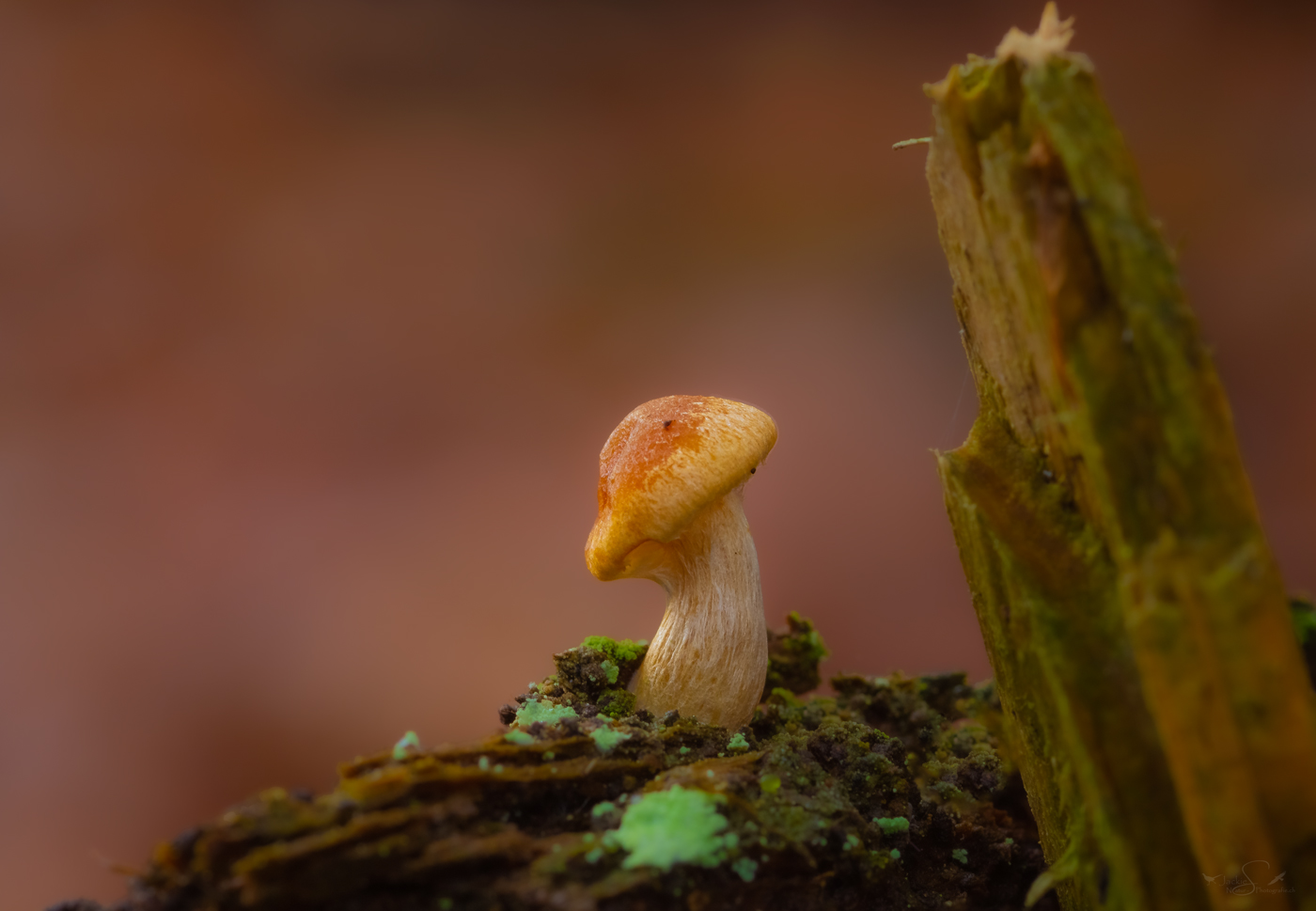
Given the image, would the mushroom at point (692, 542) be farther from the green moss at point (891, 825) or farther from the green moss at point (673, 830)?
the green moss at point (673, 830)

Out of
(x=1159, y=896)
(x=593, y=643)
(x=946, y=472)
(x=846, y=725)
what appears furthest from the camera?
(x=593, y=643)

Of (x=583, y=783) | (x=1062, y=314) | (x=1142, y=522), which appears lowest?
(x=583, y=783)

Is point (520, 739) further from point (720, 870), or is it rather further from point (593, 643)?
point (593, 643)

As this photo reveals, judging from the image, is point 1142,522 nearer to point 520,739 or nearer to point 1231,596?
point 1231,596

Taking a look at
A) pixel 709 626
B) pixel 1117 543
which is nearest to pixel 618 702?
pixel 709 626

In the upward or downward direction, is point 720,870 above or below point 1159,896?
above

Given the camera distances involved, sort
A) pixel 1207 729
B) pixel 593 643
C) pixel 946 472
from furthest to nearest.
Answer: pixel 593 643 < pixel 946 472 < pixel 1207 729

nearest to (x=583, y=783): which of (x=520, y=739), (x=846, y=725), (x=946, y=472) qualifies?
(x=520, y=739)

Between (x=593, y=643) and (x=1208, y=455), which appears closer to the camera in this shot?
(x=1208, y=455)
